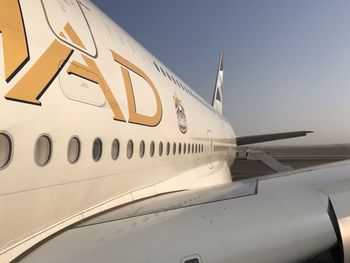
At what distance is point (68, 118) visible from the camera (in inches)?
115

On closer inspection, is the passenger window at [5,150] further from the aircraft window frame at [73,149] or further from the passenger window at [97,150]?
the passenger window at [97,150]

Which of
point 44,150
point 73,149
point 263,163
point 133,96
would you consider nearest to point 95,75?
point 73,149

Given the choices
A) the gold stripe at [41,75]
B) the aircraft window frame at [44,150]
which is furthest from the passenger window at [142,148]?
the aircraft window frame at [44,150]

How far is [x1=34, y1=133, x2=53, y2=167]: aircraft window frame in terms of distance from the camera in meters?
2.62

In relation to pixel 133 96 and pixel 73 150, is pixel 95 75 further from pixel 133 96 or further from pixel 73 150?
pixel 133 96

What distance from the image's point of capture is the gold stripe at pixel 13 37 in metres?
2.39

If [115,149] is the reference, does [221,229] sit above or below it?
below

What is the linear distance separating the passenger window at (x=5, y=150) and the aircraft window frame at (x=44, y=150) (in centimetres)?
23

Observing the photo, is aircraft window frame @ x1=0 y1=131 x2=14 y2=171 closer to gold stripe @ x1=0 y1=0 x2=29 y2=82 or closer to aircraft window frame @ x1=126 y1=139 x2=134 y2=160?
gold stripe @ x1=0 y1=0 x2=29 y2=82

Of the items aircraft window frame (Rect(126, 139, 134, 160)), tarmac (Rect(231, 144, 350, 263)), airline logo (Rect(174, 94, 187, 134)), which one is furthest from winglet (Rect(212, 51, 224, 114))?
aircraft window frame (Rect(126, 139, 134, 160))

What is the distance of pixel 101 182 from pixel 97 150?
12.0 inches

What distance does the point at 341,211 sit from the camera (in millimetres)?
3904

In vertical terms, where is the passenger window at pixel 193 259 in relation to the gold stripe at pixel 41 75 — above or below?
below

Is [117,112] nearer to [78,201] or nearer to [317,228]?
[78,201]
